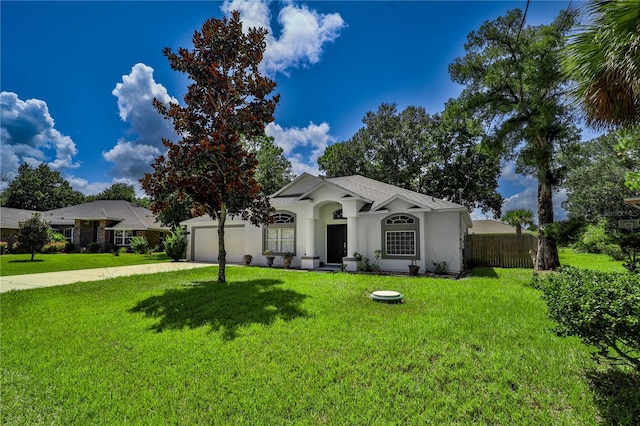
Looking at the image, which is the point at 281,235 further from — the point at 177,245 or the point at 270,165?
the point at 270,165

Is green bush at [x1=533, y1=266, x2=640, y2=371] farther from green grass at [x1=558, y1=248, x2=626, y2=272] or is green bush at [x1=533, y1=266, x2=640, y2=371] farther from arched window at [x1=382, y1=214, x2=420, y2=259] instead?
green grass at [x1=558, y1=248, x2=626, y2=272]

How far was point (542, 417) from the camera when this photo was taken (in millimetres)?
3012

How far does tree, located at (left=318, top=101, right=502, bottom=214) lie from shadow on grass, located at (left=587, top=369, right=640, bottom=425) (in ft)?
84.5

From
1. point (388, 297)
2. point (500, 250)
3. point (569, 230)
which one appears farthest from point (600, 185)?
point (388, 297)

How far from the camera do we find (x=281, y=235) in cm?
1684

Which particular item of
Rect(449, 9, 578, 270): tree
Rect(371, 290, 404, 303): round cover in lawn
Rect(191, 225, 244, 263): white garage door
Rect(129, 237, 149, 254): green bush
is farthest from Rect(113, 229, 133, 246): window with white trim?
Rect(449, 9, 578, 270): tree

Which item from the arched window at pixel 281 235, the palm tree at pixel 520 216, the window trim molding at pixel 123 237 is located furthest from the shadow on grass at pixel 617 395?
the window trim molding at pixel 123 237

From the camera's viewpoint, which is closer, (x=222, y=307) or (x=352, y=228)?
(x=222, y=307)

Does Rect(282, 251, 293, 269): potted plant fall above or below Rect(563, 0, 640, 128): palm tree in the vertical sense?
below

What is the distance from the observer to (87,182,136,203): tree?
4680 centimetres

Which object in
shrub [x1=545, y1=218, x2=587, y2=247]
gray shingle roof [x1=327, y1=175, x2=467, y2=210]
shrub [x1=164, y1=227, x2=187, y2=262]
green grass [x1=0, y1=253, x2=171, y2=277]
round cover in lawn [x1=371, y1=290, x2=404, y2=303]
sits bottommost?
green grass [x1=0, y1=253, x2=171, y2=277]

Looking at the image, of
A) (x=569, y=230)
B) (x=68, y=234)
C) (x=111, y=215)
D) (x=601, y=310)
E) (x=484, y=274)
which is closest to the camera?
(x=601, y=310)

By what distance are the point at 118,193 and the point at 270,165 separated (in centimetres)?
3233

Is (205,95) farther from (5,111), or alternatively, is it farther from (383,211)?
(5,111)
